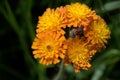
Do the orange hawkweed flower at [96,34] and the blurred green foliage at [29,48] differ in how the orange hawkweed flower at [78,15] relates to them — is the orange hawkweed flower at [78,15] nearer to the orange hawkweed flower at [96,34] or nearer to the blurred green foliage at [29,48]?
the orange hawkweed flower at [96,34]

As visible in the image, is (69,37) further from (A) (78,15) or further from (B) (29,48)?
(B) (29,48)

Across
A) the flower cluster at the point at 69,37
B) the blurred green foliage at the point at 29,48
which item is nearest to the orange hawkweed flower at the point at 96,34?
the flower cluster at the point at 69,37

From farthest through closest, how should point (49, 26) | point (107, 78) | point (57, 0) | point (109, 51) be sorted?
point (107, 78)
point (109, 51)
point (57, 0)
point (49, 26)

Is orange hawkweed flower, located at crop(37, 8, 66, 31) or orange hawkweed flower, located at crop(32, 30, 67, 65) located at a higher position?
orange hawkweed flower, located at crop(37, 8, 66, 31)

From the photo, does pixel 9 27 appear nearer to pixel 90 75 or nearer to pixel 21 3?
pixel 21 3

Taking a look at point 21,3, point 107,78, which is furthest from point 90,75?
point 21,3

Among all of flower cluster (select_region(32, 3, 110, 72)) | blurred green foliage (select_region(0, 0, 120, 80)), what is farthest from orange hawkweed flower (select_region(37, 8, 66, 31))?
blurred green foliage (select_region(0, 0, 120, 80))

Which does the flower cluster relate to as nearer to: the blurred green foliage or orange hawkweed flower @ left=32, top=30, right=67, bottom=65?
orange hawkweed flower @ left=32, top=30, right=67, bottom=65
